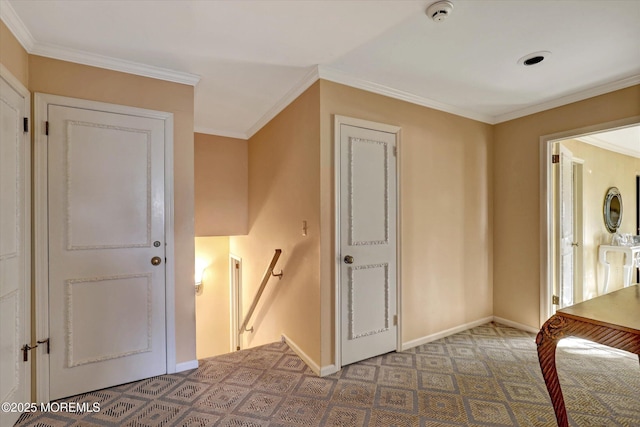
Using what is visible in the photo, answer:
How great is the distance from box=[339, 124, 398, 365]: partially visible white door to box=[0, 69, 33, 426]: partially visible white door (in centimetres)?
213

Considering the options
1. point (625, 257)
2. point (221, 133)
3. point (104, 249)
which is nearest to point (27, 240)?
point (104, 249)

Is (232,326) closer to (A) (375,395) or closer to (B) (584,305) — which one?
(A) (375,395)

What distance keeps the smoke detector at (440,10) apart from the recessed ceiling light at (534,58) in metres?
0.97

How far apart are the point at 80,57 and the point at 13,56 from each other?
14.9 inches

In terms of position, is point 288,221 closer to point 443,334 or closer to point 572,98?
point 443,334

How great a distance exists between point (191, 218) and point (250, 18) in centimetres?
155

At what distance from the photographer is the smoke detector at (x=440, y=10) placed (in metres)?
1.65

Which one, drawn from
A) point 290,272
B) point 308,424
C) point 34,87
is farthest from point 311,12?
point 308,424

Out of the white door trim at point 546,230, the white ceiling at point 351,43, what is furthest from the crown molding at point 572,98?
the white door trim at point 546,230

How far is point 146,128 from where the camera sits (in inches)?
90.7

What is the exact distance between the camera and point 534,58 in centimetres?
224

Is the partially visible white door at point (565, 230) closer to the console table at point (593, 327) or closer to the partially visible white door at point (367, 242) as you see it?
the console table at point (593, 327)

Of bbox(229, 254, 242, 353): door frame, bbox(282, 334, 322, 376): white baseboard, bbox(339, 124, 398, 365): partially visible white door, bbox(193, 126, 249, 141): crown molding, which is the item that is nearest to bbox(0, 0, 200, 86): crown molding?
bbox(339, 124, 398, 365): partially visible white door

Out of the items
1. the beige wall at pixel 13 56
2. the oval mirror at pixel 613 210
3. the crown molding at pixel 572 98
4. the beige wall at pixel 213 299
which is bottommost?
the beige wall at pixel 213 299
